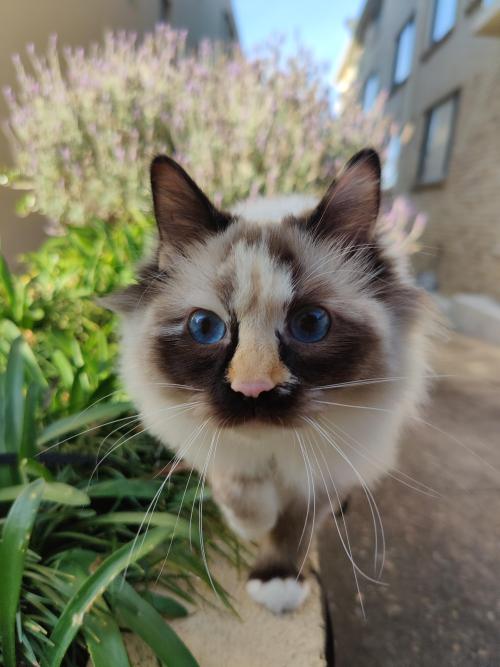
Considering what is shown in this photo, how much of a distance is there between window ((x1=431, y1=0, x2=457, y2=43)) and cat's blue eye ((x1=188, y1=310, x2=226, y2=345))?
26.5 ft

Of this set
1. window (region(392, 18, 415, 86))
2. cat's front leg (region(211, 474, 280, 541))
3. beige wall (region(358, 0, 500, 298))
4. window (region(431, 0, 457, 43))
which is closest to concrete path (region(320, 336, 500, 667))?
cat's front leg (region(211, 474, 280, 541))

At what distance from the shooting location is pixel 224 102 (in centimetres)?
371

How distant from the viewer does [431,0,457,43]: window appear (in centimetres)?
715

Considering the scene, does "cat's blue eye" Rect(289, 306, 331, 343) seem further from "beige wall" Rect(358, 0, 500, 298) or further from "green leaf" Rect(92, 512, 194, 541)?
"beige wall" Rect(358, 0, 500, 298)

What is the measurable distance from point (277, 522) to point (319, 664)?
A: 1.15ft

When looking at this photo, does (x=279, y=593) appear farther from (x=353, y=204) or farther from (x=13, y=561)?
(x=353, y=204)

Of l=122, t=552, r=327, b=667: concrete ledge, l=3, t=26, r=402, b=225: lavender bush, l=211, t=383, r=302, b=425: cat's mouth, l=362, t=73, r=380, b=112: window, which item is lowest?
l=122, t=552, r=327, b=667: concrete ledge

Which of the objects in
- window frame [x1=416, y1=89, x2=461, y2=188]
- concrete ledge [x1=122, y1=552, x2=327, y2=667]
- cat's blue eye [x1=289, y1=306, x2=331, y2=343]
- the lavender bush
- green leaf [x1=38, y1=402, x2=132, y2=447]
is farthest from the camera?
window frame [x1=416, y1=89, x2=461, y2=188]

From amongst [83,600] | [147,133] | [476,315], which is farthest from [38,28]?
[476,315]

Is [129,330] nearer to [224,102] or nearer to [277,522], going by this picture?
[277,522]

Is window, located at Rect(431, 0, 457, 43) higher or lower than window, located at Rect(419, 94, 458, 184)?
higher

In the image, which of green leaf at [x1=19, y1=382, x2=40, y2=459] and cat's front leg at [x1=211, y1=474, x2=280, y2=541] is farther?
green leaf at [x1=19, y1=382, x2=40, y2=459]

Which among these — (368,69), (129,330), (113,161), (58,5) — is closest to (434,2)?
(368,69)

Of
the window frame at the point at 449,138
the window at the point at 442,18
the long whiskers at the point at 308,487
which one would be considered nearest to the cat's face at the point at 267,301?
the long whiskers at the point at 308,487
